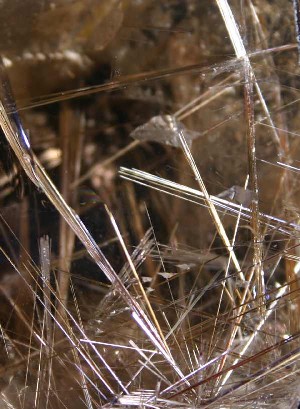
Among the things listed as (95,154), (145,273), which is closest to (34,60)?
(95,154)

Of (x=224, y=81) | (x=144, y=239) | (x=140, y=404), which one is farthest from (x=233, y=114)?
(x=140, y=404)

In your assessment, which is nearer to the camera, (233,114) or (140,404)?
(140,404)

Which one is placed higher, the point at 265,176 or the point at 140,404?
the point at 265,176

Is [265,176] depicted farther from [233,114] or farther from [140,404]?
[140,404]

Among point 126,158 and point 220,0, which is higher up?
point 220,0

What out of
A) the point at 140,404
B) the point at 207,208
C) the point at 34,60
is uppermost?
the point at 34,60

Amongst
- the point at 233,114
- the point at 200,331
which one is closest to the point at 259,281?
the point at 200,331

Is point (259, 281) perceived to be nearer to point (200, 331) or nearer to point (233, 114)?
point (200, 331)
